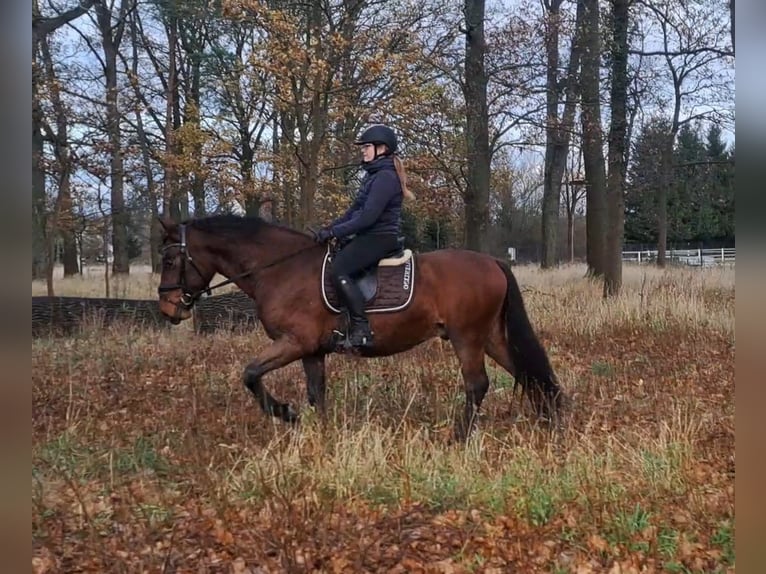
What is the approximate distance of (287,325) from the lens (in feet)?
21.1

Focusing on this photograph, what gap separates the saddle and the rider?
86 mm

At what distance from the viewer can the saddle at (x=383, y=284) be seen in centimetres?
643

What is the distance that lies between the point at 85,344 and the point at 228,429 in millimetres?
5528

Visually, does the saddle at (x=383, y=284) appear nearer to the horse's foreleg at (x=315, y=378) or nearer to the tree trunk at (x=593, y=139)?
the horse's foreleg at (x=315, y=378)

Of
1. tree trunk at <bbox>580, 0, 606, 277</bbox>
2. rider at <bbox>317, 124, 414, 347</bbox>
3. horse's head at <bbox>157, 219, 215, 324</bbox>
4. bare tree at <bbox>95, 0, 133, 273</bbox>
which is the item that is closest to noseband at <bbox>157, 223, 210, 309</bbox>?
horse's head at <bbox>157, 219, 215, 324</bbox>

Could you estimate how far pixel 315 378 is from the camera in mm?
6750

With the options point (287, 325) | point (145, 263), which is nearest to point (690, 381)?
point (287, 325)

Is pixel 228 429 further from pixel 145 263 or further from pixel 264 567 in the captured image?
pixel 145 263

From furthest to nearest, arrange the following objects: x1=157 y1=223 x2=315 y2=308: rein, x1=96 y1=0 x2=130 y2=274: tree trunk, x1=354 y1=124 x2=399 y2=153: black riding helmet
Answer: x1=96 y1=0 x2=130 y2=274: tree trunk → x1=157 y1=223 x2=315 y2=308: rein → x1=354 y1=124 x2=399 y2=153: black riding helmet

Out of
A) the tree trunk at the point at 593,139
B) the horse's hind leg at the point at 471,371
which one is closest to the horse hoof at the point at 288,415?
the horse's hind leg at the point at 471,371

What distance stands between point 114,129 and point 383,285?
1208 cm

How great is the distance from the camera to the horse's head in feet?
21.9

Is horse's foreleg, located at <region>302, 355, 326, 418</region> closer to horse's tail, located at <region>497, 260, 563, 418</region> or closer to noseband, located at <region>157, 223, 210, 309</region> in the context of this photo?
noseband, located at <region>157, 223, 210, 309</region>

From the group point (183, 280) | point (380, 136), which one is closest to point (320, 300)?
point (183, 280)
